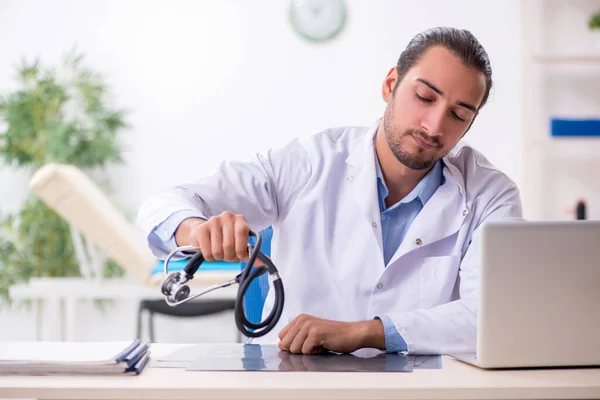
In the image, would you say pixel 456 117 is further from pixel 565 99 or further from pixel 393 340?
pixel 565 99

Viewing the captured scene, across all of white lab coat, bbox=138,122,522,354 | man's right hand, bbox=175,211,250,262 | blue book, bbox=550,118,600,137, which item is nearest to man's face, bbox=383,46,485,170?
white lab coat, bbox=138,122,522,354

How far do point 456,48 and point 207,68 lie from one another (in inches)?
131

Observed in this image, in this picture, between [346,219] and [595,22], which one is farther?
[595,22]

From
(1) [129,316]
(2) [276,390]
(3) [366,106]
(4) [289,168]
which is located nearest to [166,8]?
(3) [366,106]

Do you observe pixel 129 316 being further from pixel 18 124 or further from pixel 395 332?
pixel 395 332

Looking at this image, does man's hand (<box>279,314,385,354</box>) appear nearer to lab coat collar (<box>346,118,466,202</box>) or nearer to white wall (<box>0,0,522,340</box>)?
lab coat collar (<box>346,118,466,202</box>)

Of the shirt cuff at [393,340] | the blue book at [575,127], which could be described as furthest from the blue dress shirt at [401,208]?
the blue book at [575,127]

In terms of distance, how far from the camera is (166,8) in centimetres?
479

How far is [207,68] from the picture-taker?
15.7 feet

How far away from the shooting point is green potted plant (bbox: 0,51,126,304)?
14.7 ft

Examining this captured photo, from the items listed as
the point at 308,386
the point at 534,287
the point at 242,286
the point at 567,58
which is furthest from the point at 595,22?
the point at 308,386

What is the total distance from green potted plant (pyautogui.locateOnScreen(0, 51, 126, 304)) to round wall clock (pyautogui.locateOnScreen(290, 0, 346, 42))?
123cm

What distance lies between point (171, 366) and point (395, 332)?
41 cm

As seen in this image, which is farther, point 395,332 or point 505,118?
point 505,118
